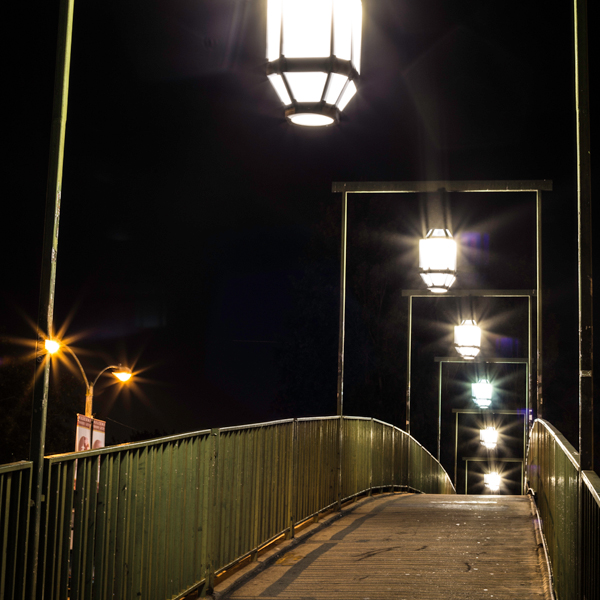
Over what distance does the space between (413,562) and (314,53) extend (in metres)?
5.33

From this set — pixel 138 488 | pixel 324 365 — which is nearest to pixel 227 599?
pixel 138 488

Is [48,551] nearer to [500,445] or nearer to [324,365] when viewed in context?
[324,365]

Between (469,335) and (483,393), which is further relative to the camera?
(483,393)

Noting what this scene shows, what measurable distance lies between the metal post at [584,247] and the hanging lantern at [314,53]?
1.70m

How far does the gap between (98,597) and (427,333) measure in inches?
1952

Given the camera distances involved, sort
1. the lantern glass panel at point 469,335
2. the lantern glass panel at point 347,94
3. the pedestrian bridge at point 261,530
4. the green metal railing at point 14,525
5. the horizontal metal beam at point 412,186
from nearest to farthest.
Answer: the green metal railing at point 14,525 < the pedestrian bridge at point 261,530 < the lantern glass panel at point 347,94 < the horizontal metal beam at point 412,186 < the lantern glass panel at point 469,335

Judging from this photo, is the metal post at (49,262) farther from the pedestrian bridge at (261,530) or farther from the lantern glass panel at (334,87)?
the lantern glass panel at (334,87)

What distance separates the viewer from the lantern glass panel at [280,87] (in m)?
4.89

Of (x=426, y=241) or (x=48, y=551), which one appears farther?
(x=426, y=241)

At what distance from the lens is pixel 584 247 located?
5395mm

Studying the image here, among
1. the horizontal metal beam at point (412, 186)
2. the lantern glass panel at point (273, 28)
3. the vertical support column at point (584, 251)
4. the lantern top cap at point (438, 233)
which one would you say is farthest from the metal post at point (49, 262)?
the lantern top cap at point (438, 233)

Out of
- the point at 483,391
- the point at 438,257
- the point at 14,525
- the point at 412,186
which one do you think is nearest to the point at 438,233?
the point at 438,257

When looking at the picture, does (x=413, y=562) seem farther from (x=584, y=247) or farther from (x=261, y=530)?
(x=584, y=247)

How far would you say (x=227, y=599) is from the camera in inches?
262
